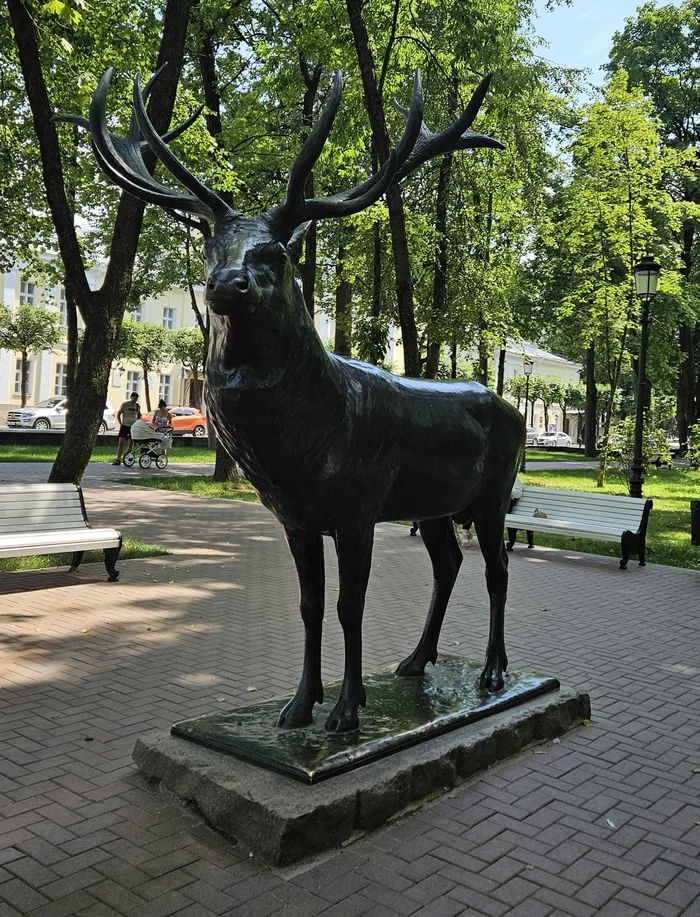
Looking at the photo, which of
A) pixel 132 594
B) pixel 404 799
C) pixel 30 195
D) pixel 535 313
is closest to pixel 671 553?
pixel 132 594

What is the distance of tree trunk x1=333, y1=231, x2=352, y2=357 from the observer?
21203 millimetres

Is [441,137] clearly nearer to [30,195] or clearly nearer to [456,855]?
[456,855]

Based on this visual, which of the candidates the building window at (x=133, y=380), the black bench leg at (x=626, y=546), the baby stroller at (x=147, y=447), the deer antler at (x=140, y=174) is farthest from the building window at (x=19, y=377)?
the deer antler at (x=140, y=174)

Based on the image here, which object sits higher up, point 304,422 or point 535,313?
point 535,313

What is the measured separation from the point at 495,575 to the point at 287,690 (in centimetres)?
165

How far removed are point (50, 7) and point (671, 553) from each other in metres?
10.5

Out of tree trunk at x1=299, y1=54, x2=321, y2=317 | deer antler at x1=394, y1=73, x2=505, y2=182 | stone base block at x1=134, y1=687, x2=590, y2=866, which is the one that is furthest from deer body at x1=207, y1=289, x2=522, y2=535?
tree trunk at x1=299, y1=54, x2=321, y2=317

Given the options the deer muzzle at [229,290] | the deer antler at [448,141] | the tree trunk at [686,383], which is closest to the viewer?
the deer muzzle at [229,290]

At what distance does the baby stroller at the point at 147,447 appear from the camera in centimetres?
2283

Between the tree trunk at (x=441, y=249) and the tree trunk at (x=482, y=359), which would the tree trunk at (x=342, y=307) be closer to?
the tree trunk at (x=441, y=249)

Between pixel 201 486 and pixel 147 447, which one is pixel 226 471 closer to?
pixel 201 486

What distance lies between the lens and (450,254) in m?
19.7

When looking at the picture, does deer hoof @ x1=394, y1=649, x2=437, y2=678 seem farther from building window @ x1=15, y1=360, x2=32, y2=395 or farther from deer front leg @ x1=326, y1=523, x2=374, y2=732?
building window @ x1=15, y1=360, x2=32, y2=395

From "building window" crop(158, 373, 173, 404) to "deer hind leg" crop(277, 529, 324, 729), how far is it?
182ft
